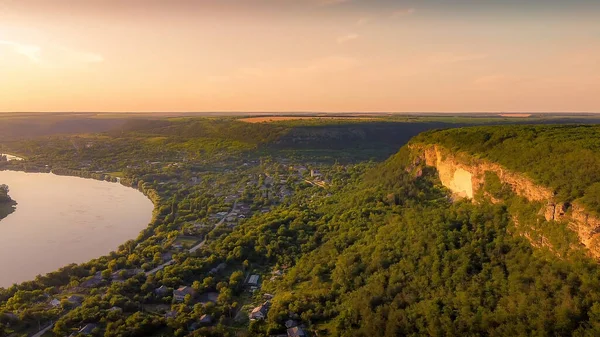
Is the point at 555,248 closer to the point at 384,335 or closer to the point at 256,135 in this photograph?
the point at 384,335

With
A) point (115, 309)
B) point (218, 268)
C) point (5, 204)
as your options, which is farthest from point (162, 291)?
point (5, 204)

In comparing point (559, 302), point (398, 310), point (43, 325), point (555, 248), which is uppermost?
point (555, 248)

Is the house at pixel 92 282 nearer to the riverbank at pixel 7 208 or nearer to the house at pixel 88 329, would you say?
the house at pixel 88 329

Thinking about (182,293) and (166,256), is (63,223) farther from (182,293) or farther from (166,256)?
(182,293)

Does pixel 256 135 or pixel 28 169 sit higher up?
pixel 256 135

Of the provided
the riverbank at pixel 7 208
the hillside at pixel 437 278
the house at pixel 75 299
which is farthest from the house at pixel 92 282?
the riverbank at pixel 7 208

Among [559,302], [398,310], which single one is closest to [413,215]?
[398,310]
